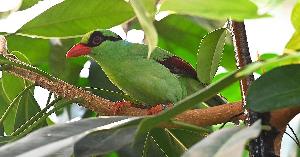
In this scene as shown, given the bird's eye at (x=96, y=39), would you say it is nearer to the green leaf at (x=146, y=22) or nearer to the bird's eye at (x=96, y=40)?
the bird's eye at (x=96, y=40)

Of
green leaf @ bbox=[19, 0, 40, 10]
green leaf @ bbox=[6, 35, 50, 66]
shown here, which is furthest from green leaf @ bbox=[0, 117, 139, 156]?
green leaf @ bbox=[6, 35, 50, 66]

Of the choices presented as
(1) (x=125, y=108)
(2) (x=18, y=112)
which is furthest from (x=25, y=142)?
(2) (x=18, y=112)

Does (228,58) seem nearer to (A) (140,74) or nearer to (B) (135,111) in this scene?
(A) (140,74)

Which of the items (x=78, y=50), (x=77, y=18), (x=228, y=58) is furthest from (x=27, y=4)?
(x=228, y=58)

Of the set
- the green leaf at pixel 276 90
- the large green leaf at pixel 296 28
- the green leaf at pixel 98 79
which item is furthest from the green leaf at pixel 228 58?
the green leaf at pixel 276 90

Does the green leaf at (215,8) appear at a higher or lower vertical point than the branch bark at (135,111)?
higher

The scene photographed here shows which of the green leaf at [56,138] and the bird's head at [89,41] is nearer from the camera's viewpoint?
the green leaf at [56,138]

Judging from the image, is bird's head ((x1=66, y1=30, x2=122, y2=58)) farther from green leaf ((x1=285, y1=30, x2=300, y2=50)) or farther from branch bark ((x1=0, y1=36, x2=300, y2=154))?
green leaf ((x1=285, y1=30, x2=300, y2=50))
